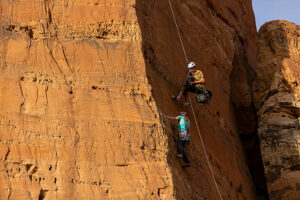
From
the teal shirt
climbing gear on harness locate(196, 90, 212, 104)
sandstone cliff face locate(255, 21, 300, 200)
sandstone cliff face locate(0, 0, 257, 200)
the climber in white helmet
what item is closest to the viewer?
sandstone cliff face locate(0, 0, 257, 200)

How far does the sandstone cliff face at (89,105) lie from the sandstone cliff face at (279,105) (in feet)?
14.9

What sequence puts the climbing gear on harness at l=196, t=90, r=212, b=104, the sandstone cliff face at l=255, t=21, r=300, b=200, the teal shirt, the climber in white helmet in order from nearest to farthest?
the teal shirt < the climber in white helmet < the climbing gear on harness at l=196, t=90, r=212, b=104 < the sandstone cliff face at l=255, t=21, r=300, b=200

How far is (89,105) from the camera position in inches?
483

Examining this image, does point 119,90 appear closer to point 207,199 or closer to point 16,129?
point 16,129

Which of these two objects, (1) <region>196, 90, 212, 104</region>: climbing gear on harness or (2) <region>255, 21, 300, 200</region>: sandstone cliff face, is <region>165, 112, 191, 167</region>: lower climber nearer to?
(1) <region>196, 90, 212, 104</region>: climbing gear on harness

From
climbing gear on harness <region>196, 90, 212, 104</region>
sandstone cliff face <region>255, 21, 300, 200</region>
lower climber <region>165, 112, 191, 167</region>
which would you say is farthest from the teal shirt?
sandstone cliff face <region>255, 21, 300, 200</region>

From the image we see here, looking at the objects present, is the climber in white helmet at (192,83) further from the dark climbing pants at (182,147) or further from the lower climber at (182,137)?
the dark climbing pants at (182,147)

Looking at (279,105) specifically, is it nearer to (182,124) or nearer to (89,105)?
(182,124)

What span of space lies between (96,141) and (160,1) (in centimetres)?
597

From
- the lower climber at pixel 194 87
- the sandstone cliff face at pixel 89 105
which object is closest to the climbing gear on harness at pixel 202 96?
the lower climber at pixel 194 87

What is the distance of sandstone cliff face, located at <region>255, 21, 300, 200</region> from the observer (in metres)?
19.1

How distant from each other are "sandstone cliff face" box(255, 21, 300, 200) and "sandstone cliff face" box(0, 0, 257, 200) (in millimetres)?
4535

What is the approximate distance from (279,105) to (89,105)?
10072 mm

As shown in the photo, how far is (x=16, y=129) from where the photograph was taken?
11562 millimetres
